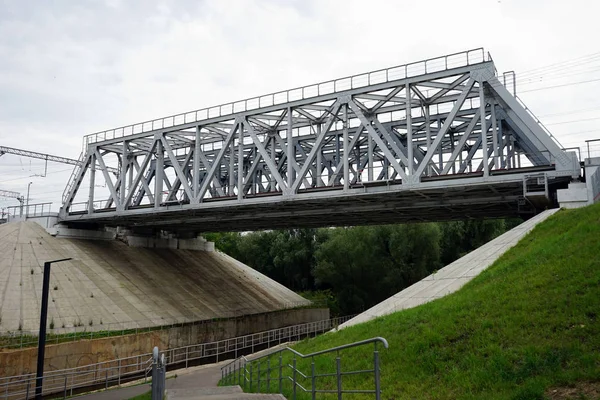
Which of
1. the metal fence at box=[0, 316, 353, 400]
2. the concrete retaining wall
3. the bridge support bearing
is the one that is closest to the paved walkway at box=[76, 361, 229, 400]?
the metal fence at box=[0, 316, 353, 400]

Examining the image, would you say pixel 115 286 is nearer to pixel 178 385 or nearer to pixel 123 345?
pixel 123 345

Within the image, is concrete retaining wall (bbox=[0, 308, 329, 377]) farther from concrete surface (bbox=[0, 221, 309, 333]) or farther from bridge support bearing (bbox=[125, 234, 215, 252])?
bridge support bearing (bbox=[125, 234, 215, 252])

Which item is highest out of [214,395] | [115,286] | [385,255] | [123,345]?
[385,255]

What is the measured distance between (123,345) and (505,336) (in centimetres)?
2221

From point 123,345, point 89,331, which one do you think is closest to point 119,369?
point 123,345

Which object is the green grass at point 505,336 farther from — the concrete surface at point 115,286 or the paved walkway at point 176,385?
the concrete surface at point 115,286

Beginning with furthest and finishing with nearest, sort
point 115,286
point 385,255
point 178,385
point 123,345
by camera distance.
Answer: point 385,255 → point 115,286 → point 123,345 → point 178,385

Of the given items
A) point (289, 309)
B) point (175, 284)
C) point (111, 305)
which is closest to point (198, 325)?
point (111, 305)

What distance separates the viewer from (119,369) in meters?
22.1

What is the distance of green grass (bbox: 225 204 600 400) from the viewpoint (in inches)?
294

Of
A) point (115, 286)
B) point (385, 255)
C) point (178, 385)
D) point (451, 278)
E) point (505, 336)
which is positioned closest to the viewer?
point (505, 336)

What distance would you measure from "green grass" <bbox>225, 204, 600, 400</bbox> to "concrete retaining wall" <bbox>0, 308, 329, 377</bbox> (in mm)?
14273

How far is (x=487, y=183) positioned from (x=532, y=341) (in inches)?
562

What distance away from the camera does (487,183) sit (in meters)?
21.5
